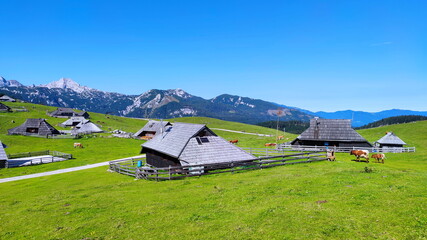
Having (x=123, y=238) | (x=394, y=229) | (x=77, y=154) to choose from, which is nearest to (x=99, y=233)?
(x=123, y=238)

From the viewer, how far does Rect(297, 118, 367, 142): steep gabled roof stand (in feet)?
171

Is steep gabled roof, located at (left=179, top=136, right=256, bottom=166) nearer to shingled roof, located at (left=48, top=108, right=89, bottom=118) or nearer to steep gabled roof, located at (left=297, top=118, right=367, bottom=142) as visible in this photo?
steep gabled roof, located at (left=297, top=118, right=367, bottom=142)

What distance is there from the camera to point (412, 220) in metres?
10.8

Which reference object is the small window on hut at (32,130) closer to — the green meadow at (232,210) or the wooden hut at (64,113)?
the wooden hut at (64,113)

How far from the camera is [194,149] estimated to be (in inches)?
1217

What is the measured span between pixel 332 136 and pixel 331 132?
3.67 feet

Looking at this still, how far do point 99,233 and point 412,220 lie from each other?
14558mm


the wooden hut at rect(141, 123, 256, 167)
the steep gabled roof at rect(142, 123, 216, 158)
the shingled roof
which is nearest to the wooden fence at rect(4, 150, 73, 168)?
the steep gabled roof at rect(142, 123, 216, 158)

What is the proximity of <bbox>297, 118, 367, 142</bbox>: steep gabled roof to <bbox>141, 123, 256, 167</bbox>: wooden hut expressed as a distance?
27595 mm

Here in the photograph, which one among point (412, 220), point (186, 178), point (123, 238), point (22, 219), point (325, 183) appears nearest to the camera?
point (412, 220)

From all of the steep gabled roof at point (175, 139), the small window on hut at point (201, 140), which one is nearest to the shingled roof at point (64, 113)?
the steep gabled roof at point (175, 139)

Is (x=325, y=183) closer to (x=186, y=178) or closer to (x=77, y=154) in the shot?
(x=186, y=178)

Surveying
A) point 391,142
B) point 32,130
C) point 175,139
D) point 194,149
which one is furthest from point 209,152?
point 32,130

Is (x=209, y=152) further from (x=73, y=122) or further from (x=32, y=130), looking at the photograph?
(x=73, y=122)
